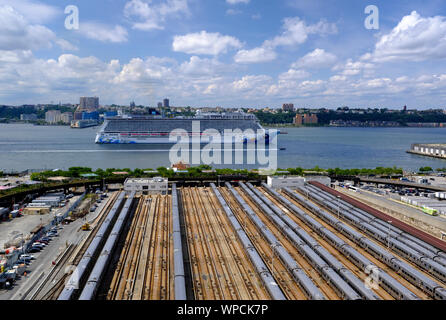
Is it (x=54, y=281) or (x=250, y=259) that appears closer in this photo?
(x=250, y=259)

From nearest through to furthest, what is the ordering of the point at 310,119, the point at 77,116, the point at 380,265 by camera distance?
the point at 380,265
the point at 77,116
the point at 310,119

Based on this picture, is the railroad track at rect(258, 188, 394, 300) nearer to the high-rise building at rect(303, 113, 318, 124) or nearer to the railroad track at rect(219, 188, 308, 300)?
the railroad track at rect(219, 188, 308, 300)

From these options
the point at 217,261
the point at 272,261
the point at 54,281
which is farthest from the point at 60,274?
the point at 272,261

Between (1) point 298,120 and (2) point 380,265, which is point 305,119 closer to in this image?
(1) point 298,120

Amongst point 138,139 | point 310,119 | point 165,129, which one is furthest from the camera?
point 310,119

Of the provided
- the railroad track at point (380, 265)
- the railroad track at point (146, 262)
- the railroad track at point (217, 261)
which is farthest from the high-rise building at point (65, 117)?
the railroad track at point (380, 265)

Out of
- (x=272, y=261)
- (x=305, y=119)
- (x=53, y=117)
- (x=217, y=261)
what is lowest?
(x=217, y=261)

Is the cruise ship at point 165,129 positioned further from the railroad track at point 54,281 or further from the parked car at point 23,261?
the railroad track at point 54,281
